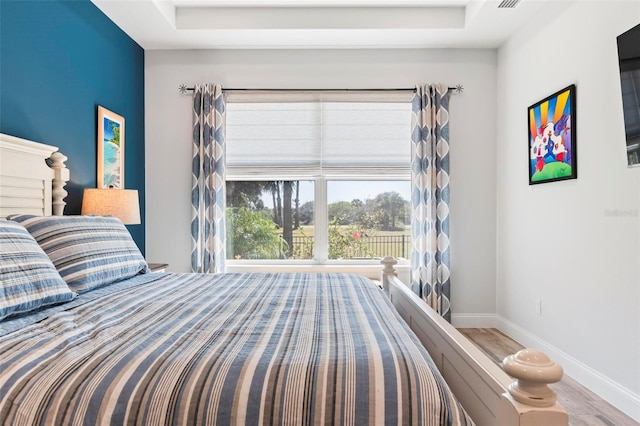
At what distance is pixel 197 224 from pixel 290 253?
933 mm

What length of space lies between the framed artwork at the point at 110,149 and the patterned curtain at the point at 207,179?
0.62 m

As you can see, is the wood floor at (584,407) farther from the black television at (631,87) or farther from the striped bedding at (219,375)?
the striped bedding at (219,375)

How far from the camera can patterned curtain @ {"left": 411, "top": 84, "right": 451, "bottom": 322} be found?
3738 millimetres

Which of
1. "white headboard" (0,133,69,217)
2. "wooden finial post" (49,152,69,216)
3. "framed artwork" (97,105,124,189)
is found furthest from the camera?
"framed artwork" (97,105,124,189)

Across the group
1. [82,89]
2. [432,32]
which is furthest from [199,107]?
[432,32]

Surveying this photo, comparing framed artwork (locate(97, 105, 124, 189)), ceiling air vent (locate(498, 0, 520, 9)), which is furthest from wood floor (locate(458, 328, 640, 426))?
framed artwork (locate(97, 105, 124, 189))

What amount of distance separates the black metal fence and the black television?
205 centimetres

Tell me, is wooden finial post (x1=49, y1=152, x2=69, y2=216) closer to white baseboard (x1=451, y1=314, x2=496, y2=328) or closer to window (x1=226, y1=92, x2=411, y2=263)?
window (x1=226, y1=92, x2=411, y2=263)

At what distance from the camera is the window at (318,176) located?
153 inches

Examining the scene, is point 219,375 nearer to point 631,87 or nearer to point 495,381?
point 495,381

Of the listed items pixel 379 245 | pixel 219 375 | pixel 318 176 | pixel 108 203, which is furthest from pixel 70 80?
pixel 379 245

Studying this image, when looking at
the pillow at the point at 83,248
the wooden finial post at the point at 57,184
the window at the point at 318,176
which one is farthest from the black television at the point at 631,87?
the wooden finial post at the point at 57,184

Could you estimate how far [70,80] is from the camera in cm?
278

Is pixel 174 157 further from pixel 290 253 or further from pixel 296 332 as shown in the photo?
pixel 296 332
